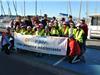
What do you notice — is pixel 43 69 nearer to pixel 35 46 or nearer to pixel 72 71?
pixel 72 71

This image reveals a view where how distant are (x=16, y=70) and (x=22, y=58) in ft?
11.8

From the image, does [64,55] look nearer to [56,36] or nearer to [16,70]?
[56,36]

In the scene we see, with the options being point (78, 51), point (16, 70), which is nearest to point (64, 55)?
point (78, 51)

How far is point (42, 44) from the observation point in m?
15.9

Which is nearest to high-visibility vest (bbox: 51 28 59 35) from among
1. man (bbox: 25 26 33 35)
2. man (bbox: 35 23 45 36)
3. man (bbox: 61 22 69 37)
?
man (bbox: 61 22 69 37)

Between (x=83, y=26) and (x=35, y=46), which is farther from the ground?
(x=83, y=26)

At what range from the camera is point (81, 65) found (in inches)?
537

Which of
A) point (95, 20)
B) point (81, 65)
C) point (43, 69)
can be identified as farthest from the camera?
point (95, 20)

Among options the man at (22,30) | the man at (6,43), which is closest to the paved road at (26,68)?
the man at (6,43)

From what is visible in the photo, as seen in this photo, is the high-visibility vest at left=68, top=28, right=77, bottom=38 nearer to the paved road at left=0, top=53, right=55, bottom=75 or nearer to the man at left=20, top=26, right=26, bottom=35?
the paved road at left=0, top=53, right=55, bottom=75

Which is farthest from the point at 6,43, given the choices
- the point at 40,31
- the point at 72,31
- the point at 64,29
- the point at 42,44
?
the point at 72,31

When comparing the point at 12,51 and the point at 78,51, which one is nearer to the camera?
the point at 78,51

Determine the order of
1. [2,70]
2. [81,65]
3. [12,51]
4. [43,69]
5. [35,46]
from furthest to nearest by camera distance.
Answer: [12,51], [35,46], [81,65], [43,69], [2,70]

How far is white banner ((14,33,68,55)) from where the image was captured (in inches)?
588
